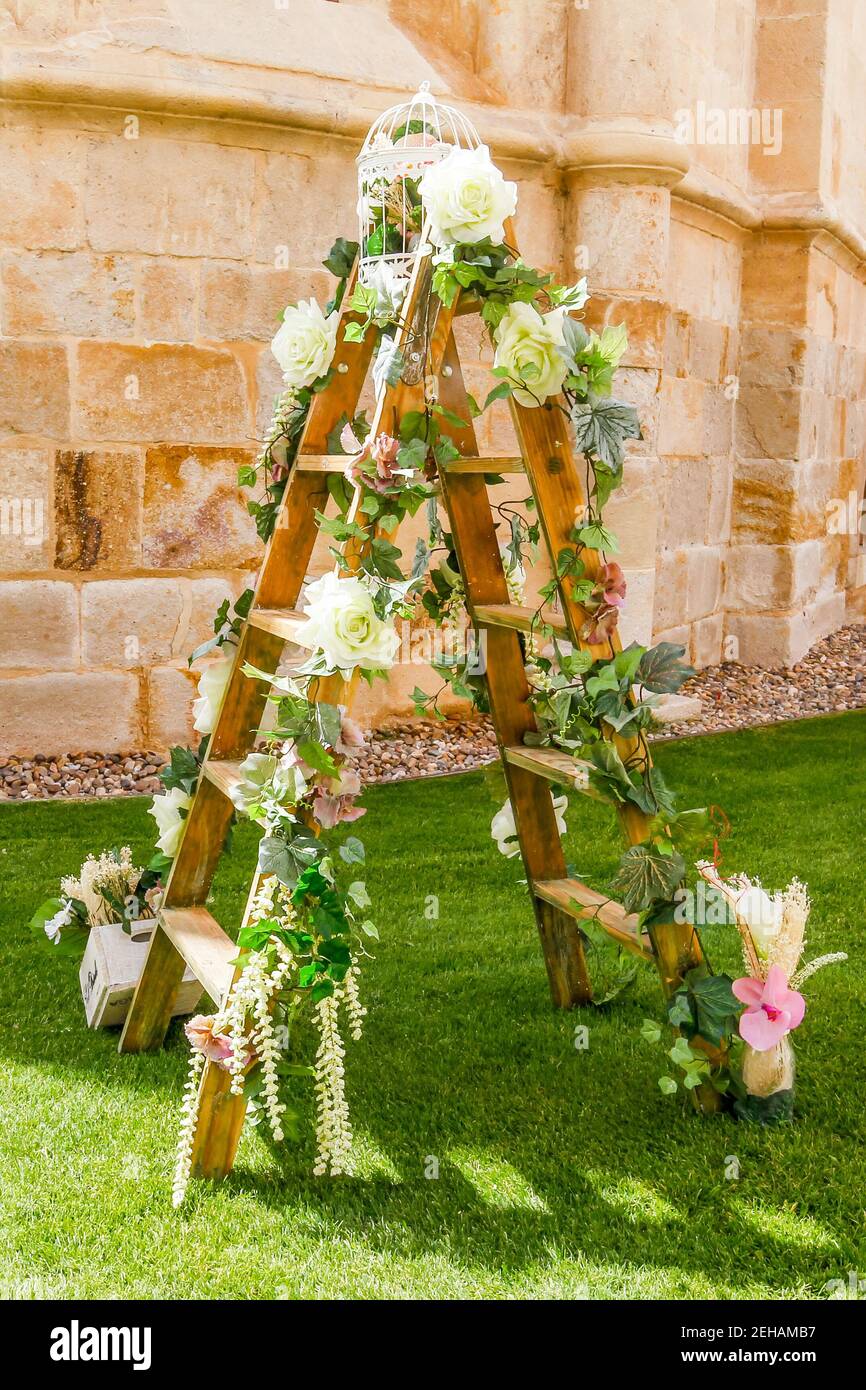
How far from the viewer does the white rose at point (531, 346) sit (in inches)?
90.4

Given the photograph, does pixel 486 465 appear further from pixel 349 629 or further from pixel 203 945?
pixel 203 945

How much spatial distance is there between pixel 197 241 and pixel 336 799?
145 inches

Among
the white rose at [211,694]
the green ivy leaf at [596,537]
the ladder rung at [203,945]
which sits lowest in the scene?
the ladder rung at [203,945]

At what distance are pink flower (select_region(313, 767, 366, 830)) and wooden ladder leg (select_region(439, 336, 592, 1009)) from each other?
72 cm

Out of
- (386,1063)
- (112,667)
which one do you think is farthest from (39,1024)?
(112,667)

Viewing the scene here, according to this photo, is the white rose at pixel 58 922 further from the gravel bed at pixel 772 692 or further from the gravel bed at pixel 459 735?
the gravel bed at pixel 772 692

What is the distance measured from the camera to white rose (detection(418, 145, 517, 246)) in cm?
218

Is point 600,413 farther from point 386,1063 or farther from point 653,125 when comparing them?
point 653,125

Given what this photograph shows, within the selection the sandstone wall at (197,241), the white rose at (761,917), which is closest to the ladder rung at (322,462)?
the white rose at (761,917)

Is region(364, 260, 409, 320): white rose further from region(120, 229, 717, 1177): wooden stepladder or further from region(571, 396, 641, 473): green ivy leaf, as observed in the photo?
region(571, 396, 641, 473): green ivy leaf

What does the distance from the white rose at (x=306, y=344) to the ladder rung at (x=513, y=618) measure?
1.87 ft

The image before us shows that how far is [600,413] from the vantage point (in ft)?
7.70

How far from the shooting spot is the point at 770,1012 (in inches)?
95.4

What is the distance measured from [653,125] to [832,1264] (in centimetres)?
505
